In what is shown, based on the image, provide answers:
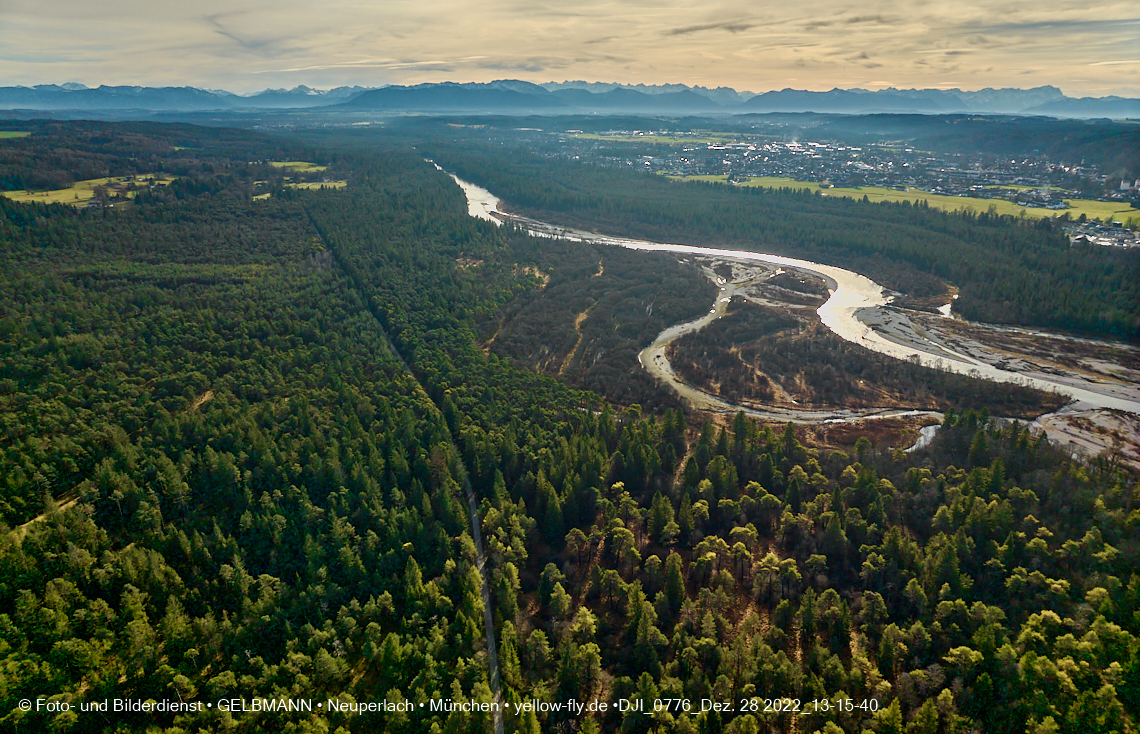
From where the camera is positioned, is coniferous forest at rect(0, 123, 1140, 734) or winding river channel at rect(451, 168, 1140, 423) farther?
winding river channel at rect(451, 168, 1140, 423)

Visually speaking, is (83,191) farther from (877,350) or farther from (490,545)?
(877,350)

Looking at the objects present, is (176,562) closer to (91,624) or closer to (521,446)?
(91,624)

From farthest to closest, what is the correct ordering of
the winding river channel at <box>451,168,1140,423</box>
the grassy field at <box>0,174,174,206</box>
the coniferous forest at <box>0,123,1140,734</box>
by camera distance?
the grassy field at <box>0,174,174,206</box>
the winding river channel at <box>451,168,1140,423</box>
the coniferous forest at <box>0,123,1140,734</box>


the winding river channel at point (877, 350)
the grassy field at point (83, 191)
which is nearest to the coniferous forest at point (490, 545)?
the winding river channel at point (877, 350)

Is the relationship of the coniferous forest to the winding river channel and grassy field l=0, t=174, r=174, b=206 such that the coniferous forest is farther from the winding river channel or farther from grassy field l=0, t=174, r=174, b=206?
grassy field l=0, t=174, r=174, b=206

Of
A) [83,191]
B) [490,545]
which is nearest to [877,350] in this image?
[490,545]

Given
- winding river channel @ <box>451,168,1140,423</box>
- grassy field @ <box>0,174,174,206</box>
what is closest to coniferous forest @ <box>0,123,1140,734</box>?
winding river channel @ <box>451,168,1140,423</box>

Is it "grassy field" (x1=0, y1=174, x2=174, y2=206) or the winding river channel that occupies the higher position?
"grassy field" (x1=0, y1=174, x2=174, y2=206)

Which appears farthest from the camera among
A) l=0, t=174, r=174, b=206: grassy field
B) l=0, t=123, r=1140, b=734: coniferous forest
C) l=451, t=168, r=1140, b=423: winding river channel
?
l=0, t=174, r=174, b=206: grassy field
